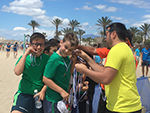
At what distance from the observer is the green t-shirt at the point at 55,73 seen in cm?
221


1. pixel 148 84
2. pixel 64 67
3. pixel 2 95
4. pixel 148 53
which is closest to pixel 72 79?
pixel 64 67

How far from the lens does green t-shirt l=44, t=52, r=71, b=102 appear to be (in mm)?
2215

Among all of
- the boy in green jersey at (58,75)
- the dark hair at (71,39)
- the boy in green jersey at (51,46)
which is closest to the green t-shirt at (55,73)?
the boy in green jersey at (58,75)

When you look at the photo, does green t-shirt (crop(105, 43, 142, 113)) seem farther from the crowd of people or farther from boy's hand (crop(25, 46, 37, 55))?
boy's hand (crop(25, 46, 37, 55))

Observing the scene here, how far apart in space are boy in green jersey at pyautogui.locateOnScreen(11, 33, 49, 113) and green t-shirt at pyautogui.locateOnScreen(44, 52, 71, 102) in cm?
15

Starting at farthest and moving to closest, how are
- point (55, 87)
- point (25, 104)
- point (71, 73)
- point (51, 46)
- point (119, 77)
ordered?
point (51, 46) < point (71, 73) < point (25, 104) < point (55, 87) < point (119, 77)

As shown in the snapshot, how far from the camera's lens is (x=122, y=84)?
77.1 inches

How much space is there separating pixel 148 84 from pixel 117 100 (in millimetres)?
2525

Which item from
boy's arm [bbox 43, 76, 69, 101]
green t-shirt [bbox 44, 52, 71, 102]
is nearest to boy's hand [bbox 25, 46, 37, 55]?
green t-shirt [bbox 44, 52, 71, 102]

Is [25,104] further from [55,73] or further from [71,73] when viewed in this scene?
[71,73]

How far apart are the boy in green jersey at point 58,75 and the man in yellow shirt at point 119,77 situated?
0.35 m

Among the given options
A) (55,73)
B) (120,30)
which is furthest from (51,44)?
(120,30)

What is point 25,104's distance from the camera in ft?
7.72

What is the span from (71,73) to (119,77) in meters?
0.85
